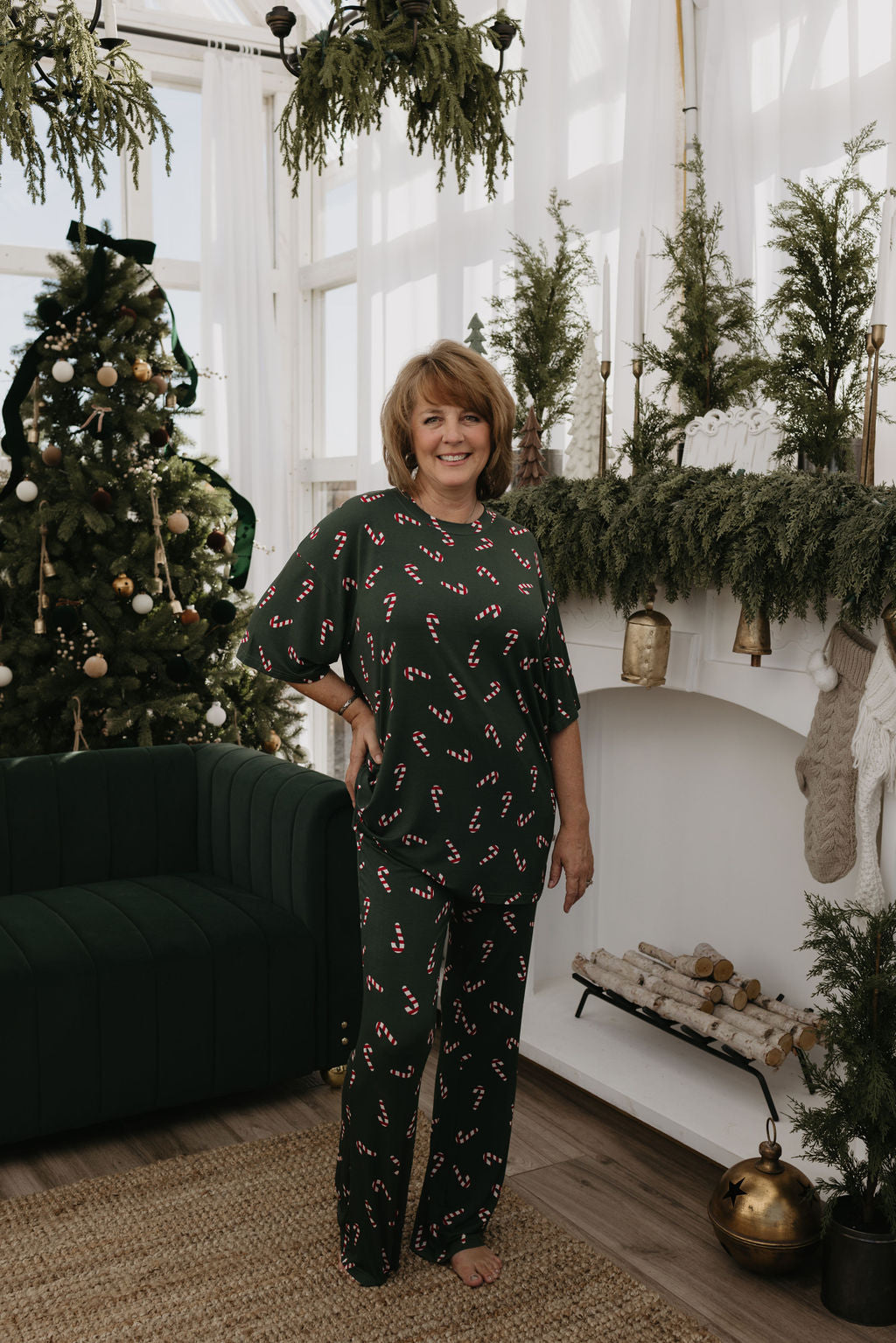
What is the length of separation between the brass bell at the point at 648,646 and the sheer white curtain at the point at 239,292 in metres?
2.59

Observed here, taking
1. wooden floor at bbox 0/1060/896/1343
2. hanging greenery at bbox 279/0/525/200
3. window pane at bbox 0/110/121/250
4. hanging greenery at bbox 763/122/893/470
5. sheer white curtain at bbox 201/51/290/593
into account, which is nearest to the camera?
hanging greenery at bbox 279/0/525/200

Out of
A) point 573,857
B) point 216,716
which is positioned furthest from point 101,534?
point 573,857

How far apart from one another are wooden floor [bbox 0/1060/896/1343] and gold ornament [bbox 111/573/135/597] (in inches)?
59.4

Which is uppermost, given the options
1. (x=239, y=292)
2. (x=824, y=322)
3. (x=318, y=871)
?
(x=239, y=292)

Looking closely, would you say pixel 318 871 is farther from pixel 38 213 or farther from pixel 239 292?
pixel 38 213

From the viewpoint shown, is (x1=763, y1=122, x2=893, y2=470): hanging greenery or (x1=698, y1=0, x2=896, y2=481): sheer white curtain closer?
(x1=763, y1=122, x2=893, y2=470): hanging greenery

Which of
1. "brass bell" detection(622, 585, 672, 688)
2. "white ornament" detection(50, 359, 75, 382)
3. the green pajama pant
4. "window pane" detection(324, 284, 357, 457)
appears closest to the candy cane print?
the green pajama pant

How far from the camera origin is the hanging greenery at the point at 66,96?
58.3 inches

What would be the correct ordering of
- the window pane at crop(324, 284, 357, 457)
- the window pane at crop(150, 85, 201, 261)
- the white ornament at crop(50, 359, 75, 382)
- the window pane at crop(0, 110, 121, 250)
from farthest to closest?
the window pane at crop(324, 284, 357, 457)
the window pane at crop(150, 85, 201, 261)
the window pane at crop(0, 110, 121, 250)
the white ornament at crop(50, 359, 75, 382)

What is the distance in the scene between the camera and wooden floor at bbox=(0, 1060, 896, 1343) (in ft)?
6.88

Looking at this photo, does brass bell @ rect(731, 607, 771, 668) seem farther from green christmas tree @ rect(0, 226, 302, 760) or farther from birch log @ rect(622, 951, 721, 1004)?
green christmas tree @ rect(0, 226, 302, 760)

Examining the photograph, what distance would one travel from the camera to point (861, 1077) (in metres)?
2.07

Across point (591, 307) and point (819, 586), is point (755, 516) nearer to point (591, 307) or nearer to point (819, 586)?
point (819, 586)

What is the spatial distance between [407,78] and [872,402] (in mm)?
1061
